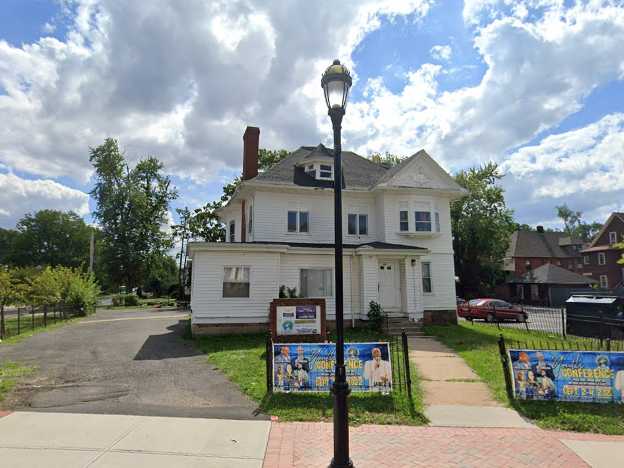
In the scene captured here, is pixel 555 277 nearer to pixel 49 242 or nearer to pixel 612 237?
pixel 612 237

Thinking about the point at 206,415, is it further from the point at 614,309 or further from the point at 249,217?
the point at 614,309

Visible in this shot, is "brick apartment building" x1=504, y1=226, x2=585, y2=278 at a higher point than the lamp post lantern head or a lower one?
higher

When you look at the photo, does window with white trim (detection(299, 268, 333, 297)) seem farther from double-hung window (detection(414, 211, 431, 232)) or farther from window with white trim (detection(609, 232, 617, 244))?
window with white trim (detection(609, 232, 617, 244))

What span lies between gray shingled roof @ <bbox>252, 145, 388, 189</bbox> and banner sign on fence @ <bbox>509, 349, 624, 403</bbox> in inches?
561

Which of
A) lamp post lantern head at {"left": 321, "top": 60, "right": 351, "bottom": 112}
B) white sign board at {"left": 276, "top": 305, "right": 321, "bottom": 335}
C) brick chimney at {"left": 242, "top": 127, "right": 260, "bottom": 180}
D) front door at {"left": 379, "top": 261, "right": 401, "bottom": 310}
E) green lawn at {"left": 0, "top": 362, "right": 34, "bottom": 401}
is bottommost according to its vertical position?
green lawn at {"left": 0, "top": 362, "right": 34, "bottom": 401}

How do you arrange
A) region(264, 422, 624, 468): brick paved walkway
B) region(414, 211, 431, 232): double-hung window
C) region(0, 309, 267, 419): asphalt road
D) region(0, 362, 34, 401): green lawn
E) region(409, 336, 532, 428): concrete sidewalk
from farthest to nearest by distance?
1. region(414, 211, 431, 232): double-hung window
2. region(0, 362, 34, 401): green lawn
3. region(0, 309, 267, 419): asphalt road
4. region(409, 336, 532, 428): concrete sidewalk
5. region(264, 422, 624, 468): brick paved walkway

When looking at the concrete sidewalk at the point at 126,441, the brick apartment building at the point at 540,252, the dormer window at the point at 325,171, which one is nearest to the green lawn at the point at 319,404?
the concrete sidewalk at the point at 126,441

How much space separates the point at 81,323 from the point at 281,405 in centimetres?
1890

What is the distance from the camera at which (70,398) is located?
25.5 feet

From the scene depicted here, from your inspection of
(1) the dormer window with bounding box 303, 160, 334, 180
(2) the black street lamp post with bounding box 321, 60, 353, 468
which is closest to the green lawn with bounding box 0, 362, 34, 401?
(2) the black street lamp post with bounding box 321, 60, 353, 468

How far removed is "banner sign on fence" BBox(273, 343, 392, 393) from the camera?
25.6 feet

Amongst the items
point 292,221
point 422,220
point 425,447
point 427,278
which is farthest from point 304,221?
point 425,447

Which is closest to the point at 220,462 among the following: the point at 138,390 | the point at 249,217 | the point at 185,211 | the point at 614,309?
the point at 138,390

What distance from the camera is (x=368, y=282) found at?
1808 centimetres
